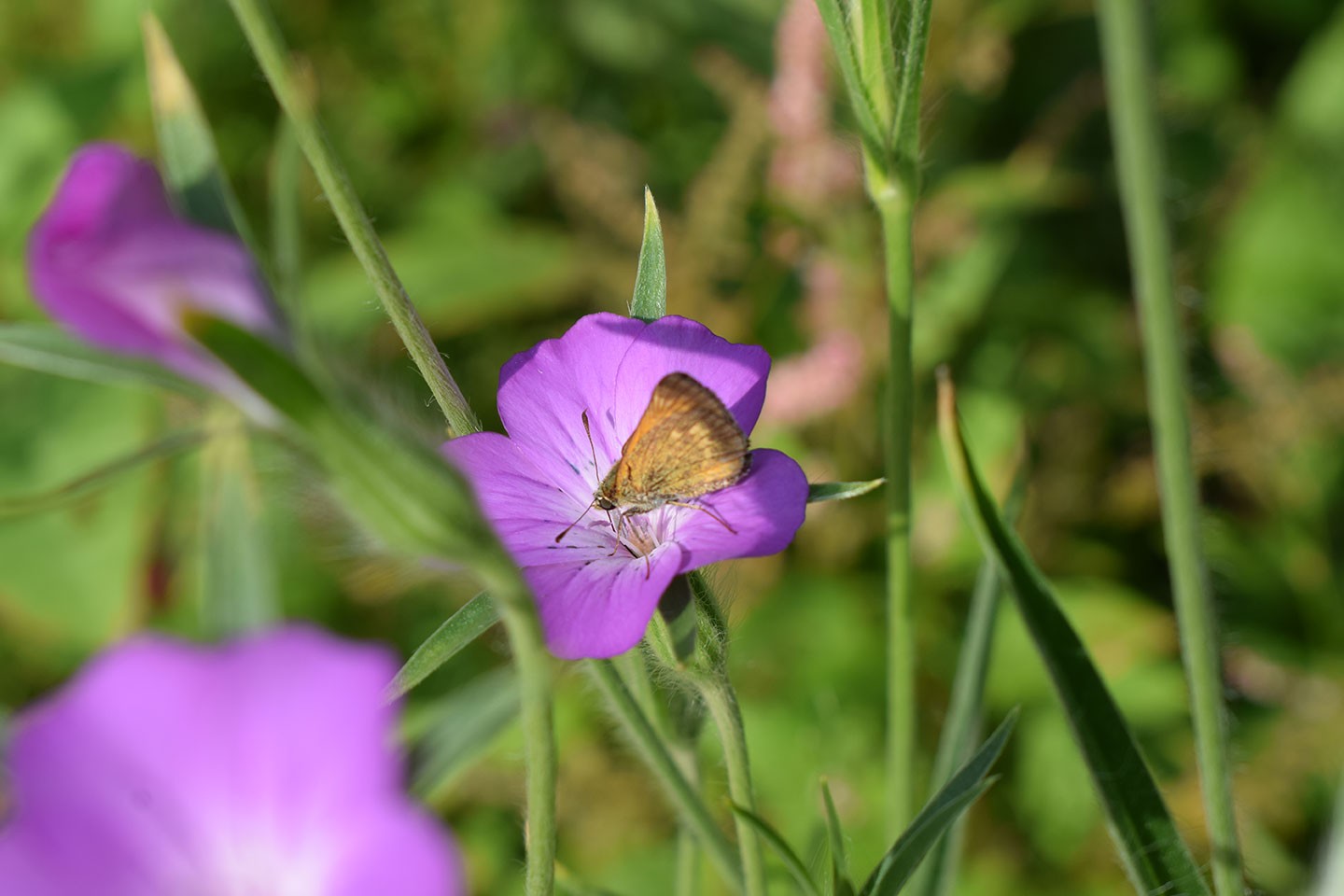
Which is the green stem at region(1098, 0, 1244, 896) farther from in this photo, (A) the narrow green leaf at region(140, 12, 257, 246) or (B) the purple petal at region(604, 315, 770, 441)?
(A) the narrow green leaf at region(140, 12, 257, 246)

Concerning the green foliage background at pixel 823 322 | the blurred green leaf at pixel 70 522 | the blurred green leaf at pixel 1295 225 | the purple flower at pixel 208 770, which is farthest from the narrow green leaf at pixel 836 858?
the blurred green leaf at pixel 1295 225

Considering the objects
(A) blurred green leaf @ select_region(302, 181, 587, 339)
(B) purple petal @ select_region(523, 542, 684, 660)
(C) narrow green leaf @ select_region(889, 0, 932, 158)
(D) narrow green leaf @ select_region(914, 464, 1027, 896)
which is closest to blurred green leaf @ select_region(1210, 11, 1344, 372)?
(A) blurred green leaf @ select_region(302, 181, 587, 339)

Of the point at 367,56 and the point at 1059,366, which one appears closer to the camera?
the point at 1059,366

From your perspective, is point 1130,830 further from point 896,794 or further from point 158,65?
point 158,65

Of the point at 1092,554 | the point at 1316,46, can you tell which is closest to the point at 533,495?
the point at 1092,554

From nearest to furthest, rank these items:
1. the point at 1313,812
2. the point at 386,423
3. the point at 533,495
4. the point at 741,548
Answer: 1. the point at 386,423
2. the point at 741,548
3. the point at 533,495
4. the point at 1313,812

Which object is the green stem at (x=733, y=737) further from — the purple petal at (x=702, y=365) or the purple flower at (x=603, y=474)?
A: the purple petal at (x=702, y=365)
